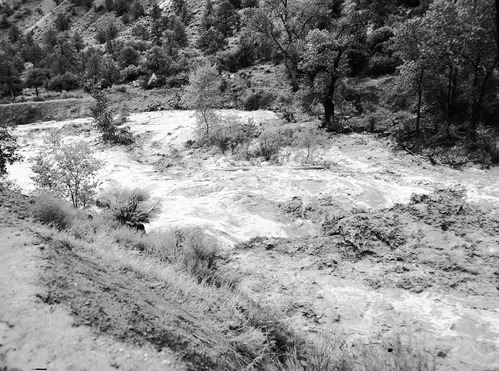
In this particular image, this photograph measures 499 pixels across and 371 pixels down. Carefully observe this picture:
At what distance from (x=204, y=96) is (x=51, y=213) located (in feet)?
52.2

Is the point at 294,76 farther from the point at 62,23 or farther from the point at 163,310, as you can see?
the point at 62,23

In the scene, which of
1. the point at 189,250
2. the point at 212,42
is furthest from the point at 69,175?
the point at 212,42

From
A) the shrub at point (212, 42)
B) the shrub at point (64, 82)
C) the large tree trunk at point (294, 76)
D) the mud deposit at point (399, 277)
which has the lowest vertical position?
the mud deposit at point (399, 277)

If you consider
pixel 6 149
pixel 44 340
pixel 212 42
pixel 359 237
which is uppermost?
pixel 212 42

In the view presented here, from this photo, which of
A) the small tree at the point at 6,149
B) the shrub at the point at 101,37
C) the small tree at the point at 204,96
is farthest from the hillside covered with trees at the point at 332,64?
the small tree at the point at 6,149

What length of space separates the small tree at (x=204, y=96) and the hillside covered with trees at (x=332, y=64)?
0.72 meters

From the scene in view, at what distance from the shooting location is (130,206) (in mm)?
10445

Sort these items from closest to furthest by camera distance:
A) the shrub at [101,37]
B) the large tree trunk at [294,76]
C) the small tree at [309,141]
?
the small tree at [309,141], the large tree trunk at [294,76], the shrub at [101,37]

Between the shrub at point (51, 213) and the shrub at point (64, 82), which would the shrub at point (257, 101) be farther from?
the shrub at point (64, 82)

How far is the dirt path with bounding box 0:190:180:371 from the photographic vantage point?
2.60 meters

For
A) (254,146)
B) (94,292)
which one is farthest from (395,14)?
(94,292)

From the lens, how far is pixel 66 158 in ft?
35.9

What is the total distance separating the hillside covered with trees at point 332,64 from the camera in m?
15.7

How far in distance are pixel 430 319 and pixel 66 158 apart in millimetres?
11657
